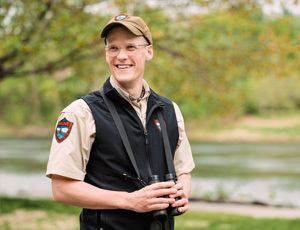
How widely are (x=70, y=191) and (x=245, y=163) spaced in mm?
21219

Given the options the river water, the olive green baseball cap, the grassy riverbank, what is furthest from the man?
the grassy riverbank

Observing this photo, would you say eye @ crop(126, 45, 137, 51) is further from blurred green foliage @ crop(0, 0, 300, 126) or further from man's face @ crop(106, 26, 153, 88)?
blurred green foliage @ crop(0, 0, 300, 126)

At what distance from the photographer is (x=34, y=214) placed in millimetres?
8836

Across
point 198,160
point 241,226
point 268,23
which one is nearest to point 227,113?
point 268,23

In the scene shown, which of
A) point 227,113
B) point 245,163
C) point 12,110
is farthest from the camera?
point 12,110

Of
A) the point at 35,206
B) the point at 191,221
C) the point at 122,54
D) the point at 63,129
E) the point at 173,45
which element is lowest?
the point at 63,129

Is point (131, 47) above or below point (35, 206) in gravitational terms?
below

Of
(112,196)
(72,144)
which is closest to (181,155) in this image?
(112,196)

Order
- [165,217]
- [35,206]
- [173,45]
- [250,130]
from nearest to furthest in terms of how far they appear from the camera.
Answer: [165,217] → [35,206] → [173,45] → [250,130]

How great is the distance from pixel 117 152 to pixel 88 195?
0.77 feet

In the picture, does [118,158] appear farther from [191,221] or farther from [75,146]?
[191,221]

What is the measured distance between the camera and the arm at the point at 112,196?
6.68 feet

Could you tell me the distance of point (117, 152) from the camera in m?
2.13

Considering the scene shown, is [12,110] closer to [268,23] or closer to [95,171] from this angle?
[268,23]
